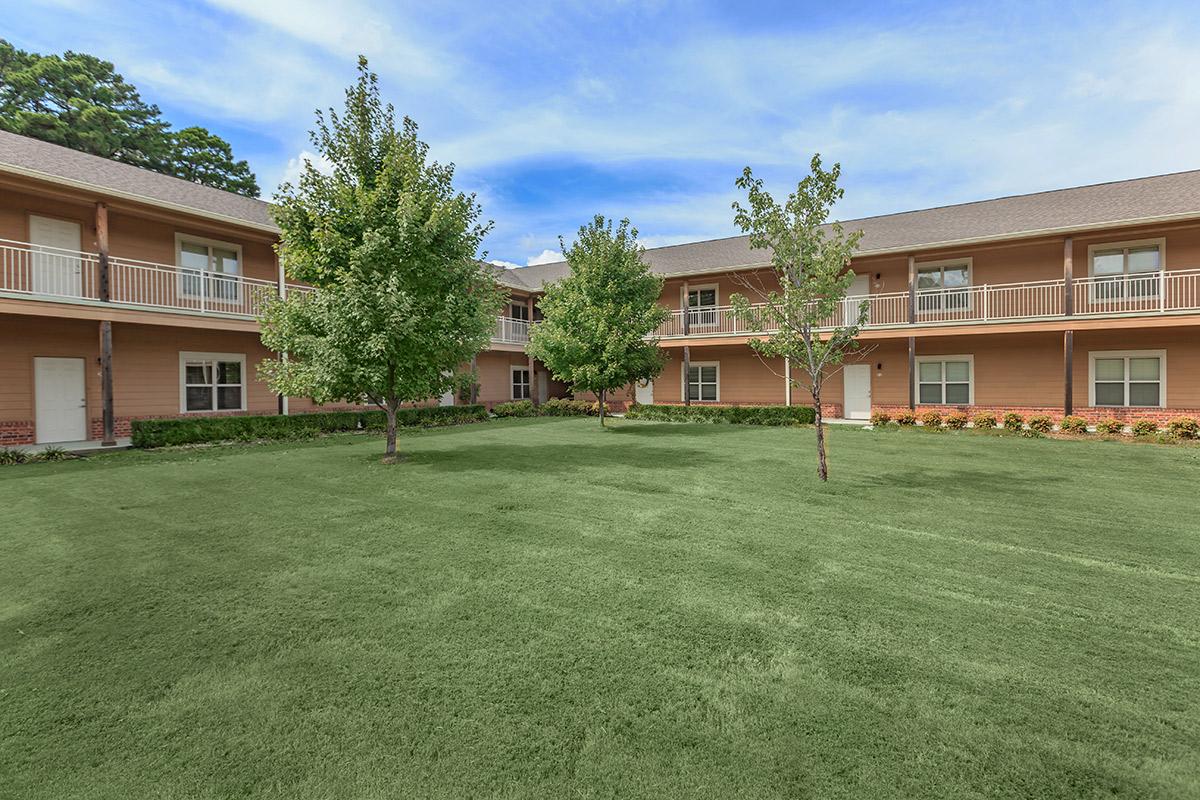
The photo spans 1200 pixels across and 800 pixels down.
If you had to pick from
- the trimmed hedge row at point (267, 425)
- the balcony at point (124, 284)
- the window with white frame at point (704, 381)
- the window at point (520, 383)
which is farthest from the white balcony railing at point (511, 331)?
the balcony at point (124, 284)

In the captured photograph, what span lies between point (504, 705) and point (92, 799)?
171cm

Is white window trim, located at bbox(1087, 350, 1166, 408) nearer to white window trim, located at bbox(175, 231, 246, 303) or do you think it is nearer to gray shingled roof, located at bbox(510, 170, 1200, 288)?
gray shingled roof, located at bbox(510, 170, 1200, 288)

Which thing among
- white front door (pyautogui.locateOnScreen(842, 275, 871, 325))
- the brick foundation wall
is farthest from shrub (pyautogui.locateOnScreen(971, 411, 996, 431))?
the brick foundation wall

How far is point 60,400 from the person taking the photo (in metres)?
13.6

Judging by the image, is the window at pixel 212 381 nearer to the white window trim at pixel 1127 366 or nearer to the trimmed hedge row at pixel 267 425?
the trimmed hedge row at pixel 267 425

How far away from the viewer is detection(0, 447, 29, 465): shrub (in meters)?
10.8

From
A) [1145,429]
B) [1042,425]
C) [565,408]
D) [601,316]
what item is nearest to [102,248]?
[601,316]

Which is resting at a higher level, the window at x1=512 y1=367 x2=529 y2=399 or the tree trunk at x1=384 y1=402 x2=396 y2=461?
the window at x1=512 y1=367 x2=529 y2=399

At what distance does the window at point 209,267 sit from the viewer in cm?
1545

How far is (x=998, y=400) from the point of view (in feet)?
59.7

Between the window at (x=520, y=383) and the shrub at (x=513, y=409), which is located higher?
the window at (x=520, y=383)

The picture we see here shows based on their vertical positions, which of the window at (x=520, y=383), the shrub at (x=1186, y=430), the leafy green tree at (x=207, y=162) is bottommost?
the shrub at (x=1186, y=430)

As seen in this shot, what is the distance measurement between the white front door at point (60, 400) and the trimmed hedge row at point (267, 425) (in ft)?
8.46

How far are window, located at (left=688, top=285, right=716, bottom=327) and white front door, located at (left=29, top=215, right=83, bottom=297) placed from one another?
1984cm
